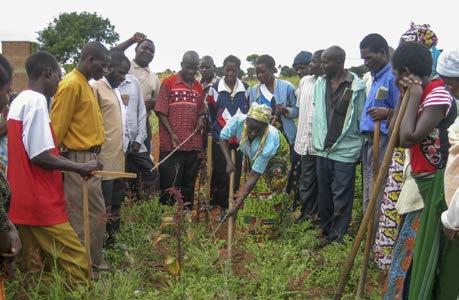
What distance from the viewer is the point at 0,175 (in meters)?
2.25

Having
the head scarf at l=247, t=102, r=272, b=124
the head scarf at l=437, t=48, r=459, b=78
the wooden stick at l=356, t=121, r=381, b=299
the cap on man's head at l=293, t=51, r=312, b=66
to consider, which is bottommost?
the wooden stick at l=356, t=121, r=381, b=299

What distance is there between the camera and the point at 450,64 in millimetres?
2779

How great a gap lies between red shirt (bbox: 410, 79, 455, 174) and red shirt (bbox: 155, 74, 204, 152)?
3.22 metres

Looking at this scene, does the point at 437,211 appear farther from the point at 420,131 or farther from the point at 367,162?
the point at 367,162

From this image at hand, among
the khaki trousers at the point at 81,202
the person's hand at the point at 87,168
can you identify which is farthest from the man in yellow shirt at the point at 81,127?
the person's hand at the point at 87,168

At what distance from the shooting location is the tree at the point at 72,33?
43781mm

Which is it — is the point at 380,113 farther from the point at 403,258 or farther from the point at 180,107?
the point at 180,107

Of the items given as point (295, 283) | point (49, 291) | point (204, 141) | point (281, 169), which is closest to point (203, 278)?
point (295, 283)

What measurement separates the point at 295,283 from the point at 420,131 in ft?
4.82

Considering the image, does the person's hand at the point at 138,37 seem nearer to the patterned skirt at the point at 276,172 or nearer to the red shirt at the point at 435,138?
the patterned skirt at the point at 276,172

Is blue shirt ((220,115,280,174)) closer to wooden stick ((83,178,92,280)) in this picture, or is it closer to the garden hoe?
the garden hoe

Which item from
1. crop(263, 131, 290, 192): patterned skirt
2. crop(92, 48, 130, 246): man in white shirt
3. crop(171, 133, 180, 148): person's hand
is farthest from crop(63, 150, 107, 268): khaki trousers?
crop(171, 133, 180, 148): person's hand

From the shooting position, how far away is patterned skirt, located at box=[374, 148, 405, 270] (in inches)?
159

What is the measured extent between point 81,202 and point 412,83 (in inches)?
95.3
